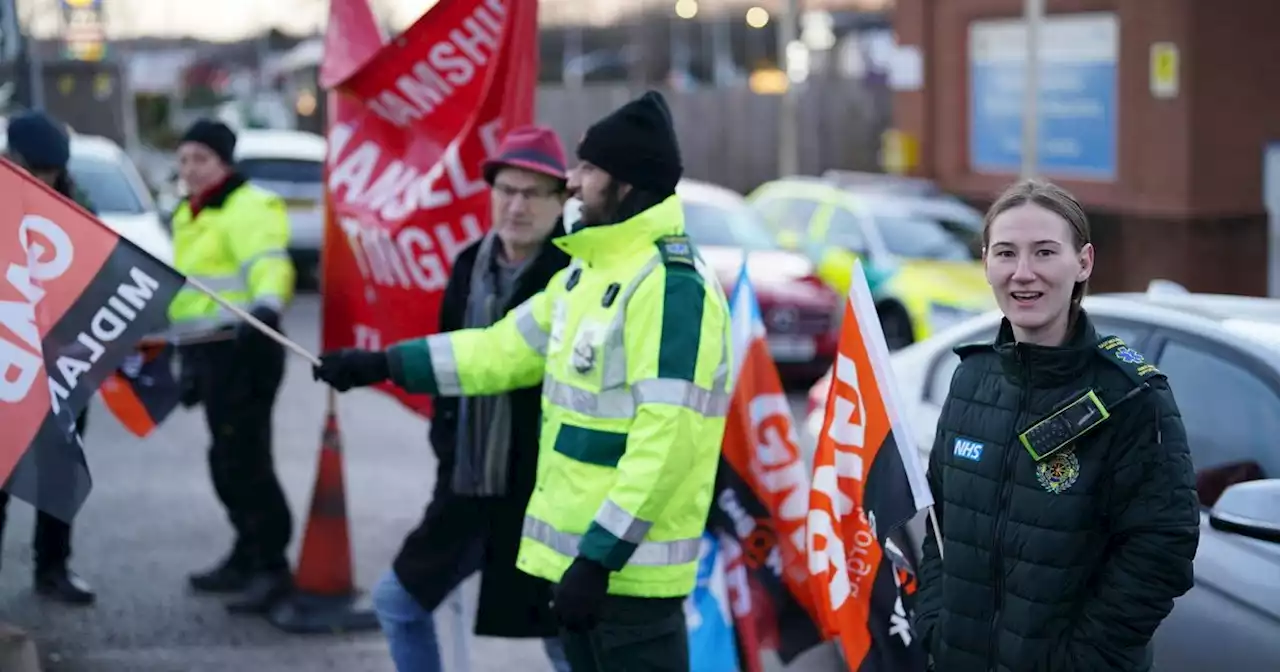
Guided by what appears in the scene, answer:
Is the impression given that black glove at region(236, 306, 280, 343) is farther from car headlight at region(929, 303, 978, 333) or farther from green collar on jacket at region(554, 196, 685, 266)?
car headlight at region(929, 303, 978, 333)

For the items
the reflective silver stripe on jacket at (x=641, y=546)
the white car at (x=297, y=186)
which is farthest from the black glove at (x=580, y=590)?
the white car at (x=297, y=186)

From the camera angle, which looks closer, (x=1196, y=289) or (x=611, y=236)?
(x=611, y=236)

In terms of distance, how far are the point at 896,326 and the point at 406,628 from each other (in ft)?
28.7

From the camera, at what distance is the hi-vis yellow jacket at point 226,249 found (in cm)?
669

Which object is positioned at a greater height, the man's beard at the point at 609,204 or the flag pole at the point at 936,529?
the man's beard at the point at 609,204

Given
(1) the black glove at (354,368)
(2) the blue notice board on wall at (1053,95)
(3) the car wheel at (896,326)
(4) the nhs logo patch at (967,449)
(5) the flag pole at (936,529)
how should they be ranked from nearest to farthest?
(4) the nhs logo patch at (967,449) < (5) the flag pole at (936,529) < (1) the black glove at (354,368) < (3) the car wheel at (896,326) < (2) the blue notice board on wall at (1053,95)

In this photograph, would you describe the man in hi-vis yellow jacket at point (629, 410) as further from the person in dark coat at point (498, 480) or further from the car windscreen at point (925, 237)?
the car windscreen at point (925, 237)

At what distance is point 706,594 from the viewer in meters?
5.40

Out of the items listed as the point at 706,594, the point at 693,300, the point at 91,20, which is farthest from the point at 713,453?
the point at 91,20

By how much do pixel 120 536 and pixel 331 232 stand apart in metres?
2.63

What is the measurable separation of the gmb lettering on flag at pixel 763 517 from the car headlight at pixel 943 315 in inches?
286

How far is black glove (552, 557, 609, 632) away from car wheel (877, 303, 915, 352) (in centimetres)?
933

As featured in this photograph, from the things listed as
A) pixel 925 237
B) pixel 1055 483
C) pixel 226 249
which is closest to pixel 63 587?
pixel 226 249

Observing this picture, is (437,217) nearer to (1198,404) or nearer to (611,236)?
(611,236)
